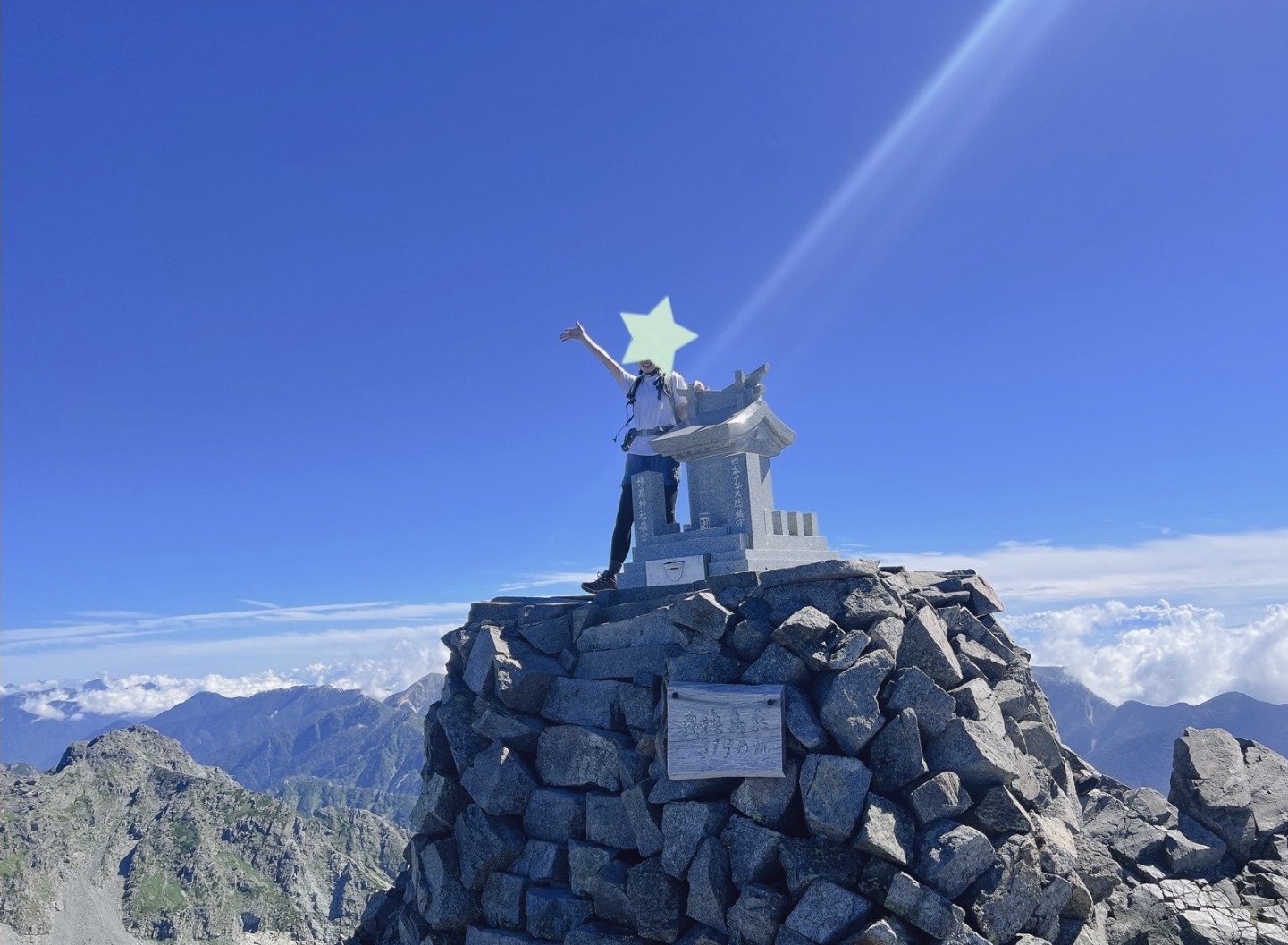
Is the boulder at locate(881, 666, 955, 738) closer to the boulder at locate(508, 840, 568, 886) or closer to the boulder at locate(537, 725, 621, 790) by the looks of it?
the boulder at locate(537, 725, 621, 790)

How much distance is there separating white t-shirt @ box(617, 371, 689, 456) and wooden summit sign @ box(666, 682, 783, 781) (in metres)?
6.48

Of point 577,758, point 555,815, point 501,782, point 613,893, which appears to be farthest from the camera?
point 501,782

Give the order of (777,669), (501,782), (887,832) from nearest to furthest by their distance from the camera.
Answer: (887,832) → (777,669) → (501,782)

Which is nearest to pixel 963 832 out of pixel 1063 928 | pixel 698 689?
pixel 1063 928

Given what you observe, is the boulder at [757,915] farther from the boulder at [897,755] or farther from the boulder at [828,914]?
the boulder at [897,755]

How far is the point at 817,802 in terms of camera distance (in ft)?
38.4

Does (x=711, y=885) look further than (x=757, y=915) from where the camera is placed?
Yes

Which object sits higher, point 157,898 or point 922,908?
point 922,908

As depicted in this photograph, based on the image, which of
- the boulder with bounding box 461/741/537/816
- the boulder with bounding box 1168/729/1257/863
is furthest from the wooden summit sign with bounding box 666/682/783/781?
the boulder with bounding box 1168/729/1257/863

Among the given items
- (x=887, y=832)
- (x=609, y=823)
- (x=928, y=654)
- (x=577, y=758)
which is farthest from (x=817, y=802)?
(x=577, y=758)

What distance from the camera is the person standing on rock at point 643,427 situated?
18.4 m

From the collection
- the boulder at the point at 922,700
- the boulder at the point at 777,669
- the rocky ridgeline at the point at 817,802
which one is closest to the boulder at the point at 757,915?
the rocky ridgeline at the point at 817,802

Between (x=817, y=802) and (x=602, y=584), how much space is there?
8.36m

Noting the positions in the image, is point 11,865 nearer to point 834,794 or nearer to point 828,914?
point 828,914
